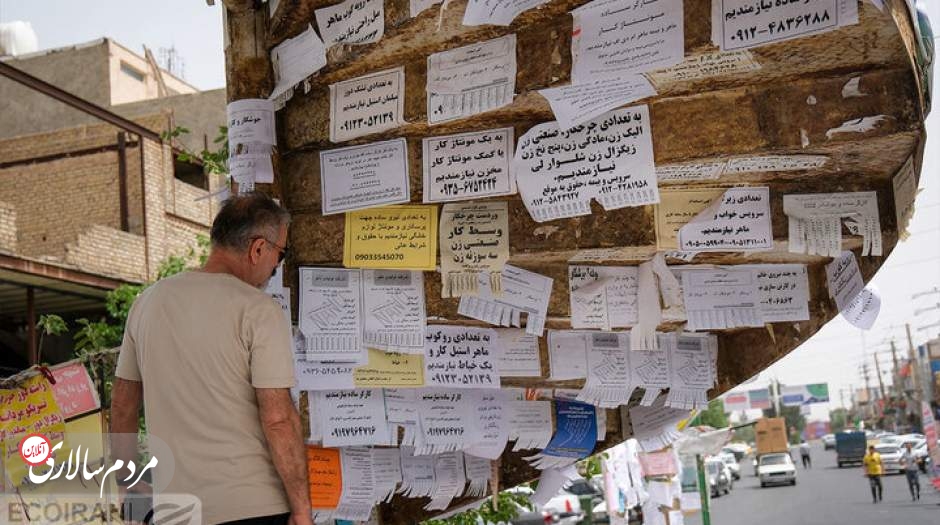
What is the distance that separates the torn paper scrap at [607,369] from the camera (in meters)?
4.42

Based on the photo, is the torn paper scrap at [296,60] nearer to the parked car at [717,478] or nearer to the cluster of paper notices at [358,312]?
the cluster of paper notices at [358,312]

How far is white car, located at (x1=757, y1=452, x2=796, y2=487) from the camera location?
4666 centimetres

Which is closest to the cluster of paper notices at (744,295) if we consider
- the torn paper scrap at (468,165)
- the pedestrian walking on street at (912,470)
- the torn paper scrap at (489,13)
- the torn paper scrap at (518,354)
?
the torn paper scrap at (518,354)

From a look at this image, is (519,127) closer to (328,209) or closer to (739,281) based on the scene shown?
(328,209)

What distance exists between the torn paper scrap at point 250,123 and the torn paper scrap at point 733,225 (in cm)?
149

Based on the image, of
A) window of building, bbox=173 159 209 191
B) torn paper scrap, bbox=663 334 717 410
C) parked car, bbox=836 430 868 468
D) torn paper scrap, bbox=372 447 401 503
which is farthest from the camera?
parked car, bbox=836 430 868 468

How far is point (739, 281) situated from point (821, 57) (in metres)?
1.36

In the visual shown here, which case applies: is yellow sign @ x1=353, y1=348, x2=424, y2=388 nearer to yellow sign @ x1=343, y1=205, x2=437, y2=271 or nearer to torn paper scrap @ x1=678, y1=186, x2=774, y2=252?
yellow sign @ x1=343, y1=205, x2=437, y2=271

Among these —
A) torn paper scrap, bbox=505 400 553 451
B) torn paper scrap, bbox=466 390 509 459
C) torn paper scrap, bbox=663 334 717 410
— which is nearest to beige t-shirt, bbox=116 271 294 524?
torn paper scrap, bbox=466 390 509 459

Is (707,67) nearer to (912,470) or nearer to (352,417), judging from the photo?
(352,417)

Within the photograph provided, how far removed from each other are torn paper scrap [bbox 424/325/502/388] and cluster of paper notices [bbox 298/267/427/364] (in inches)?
7.2

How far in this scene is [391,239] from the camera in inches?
142

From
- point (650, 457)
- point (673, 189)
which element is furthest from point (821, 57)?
point (650, 457)

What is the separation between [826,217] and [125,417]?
243 centimetres
